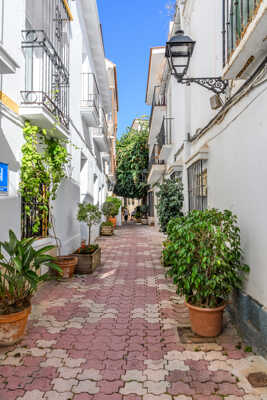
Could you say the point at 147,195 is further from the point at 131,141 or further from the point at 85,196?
the point at 85,196

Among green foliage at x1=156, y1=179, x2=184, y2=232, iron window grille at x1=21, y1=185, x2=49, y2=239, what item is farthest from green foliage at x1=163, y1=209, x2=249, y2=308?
green foliage at x1=156, y1=179, x2=184, y2=232

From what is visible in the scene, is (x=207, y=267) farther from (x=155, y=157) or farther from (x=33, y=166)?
(x=155, y=157)

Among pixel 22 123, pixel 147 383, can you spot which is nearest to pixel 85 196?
pixel 22 123

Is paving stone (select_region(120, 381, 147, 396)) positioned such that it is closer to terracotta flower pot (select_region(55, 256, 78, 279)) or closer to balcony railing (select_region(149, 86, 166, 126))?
terracotta flower pot (select_region(55, 256, 78, 279))

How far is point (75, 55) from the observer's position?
296 inches

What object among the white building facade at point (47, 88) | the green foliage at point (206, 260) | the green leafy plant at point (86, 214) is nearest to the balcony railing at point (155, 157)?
the white building facade at point (47, 88)

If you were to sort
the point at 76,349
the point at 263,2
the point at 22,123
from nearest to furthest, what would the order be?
the point at 263,2 → the point at 76,349 → the point at 22,123

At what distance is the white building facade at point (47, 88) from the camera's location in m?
3.94

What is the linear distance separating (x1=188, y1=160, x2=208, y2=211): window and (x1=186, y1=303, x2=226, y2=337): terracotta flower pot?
8.46 feet

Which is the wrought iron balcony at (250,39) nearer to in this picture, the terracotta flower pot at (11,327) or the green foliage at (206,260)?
the green foliage at (206,260)

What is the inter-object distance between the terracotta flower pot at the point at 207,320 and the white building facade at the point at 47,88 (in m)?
2.79

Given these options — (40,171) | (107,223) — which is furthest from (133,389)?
(107,223)

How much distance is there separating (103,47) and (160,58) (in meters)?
2.80

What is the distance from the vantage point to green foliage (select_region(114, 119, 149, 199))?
21891 mm
